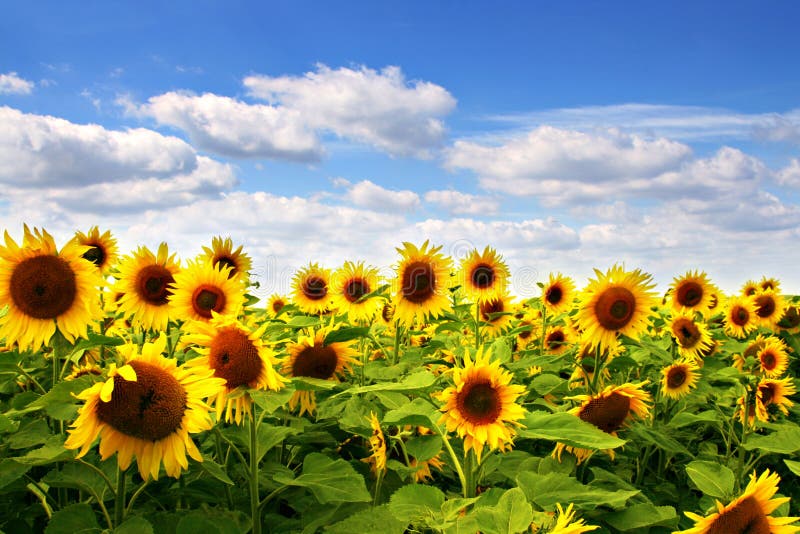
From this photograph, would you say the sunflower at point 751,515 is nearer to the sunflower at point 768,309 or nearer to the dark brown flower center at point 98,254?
the dark brown flower center at point 98,254

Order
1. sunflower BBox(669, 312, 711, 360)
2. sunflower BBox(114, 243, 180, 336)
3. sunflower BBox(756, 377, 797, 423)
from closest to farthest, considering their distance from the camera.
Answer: sunflower BBox(114, 243, 180, 336)
sunflower BBox(756, 377, 797, 423)
sunflower BBox(669, 312, 711, 360)

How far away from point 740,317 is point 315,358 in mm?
8031

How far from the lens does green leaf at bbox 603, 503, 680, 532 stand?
118 inches

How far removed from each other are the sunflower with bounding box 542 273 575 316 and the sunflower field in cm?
177

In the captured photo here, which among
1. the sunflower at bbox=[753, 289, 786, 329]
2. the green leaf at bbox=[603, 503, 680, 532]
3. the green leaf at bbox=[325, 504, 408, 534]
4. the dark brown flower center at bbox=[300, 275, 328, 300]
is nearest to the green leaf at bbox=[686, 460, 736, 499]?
the green leaf at bbox=[603, 503, 680, 532]

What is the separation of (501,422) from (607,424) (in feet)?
4.26

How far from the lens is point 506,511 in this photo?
2236mm

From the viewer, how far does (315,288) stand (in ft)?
24.5

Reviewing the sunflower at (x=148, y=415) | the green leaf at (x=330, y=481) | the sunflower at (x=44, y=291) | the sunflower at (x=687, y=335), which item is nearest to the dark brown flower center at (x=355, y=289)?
the sunflower at (x=44, y=291)

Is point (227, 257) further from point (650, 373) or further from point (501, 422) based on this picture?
point (650, 373)

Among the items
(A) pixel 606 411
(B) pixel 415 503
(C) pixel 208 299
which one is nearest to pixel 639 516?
(A) pixel 606 411

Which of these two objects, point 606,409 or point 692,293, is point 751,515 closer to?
point 606,409

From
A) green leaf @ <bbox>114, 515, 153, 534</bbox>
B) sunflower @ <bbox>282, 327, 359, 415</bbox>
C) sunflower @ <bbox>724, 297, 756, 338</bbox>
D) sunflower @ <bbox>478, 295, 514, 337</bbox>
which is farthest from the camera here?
sunflower @ <bbox>724, 297, 756, 338</bbox>

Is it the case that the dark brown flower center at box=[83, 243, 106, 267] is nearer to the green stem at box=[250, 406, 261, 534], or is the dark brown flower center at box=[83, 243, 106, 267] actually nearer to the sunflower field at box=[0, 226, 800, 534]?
the sunflower field at box=[0, 226, 800, 534]
